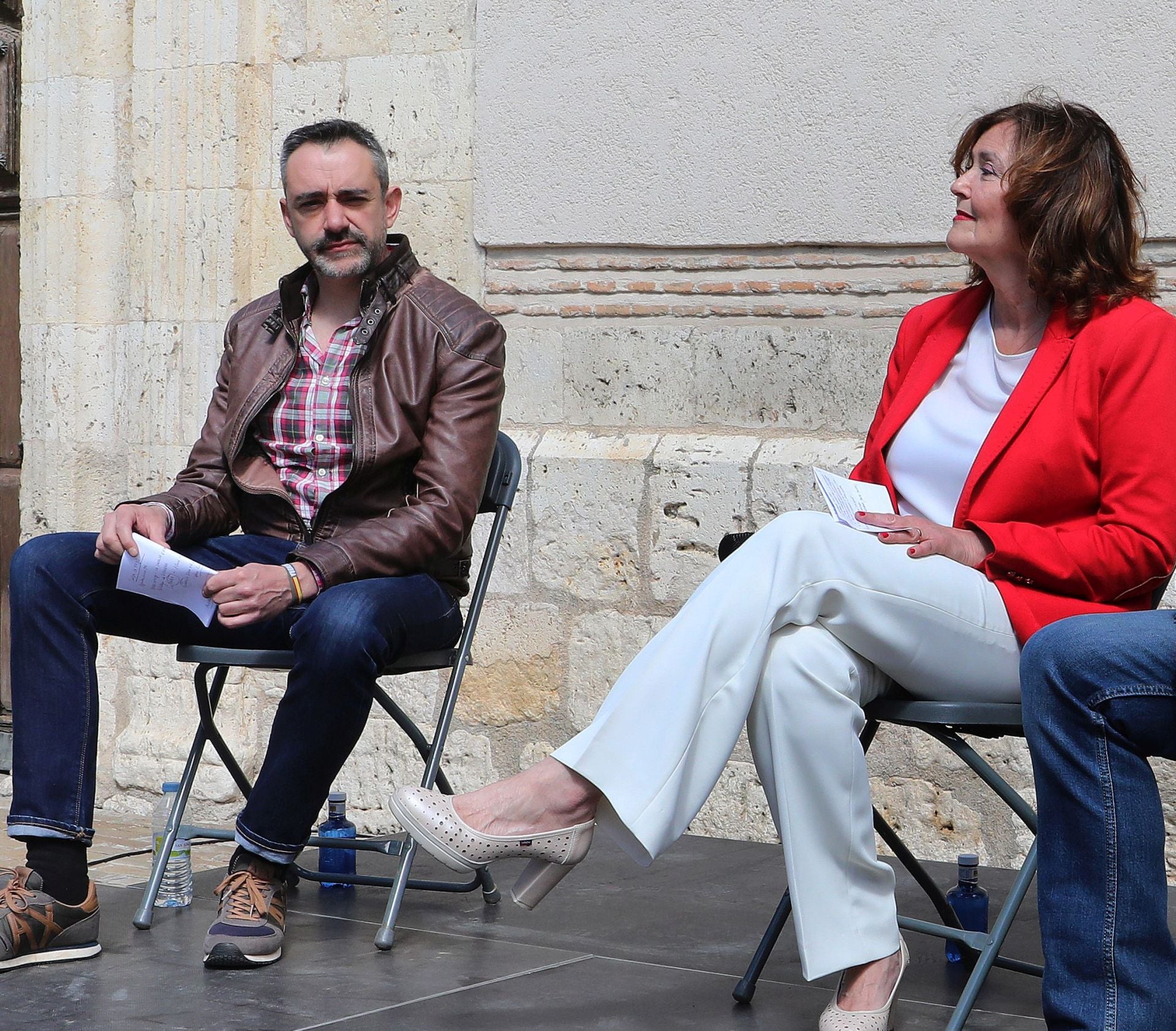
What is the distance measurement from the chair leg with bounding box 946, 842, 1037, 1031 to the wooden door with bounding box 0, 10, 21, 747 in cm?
395

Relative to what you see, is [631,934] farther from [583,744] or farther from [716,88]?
[716,88]

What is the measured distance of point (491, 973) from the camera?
3.08 metres

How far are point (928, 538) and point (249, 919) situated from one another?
1435 mm

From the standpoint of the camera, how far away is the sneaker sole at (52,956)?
3055 millimetres

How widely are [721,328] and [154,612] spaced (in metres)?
1.88

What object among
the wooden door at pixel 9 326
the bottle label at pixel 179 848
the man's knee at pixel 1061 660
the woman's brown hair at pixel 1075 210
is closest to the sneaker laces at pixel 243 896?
the bottle label at pixel 179 848

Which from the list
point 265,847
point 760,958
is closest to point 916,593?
point 760,958

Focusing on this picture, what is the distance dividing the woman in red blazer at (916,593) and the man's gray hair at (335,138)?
4.30 feet

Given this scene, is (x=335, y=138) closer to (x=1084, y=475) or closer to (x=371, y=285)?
(x=371, y=285)

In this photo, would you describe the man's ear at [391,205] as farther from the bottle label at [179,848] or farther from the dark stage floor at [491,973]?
the dark stage floor at [491,973]

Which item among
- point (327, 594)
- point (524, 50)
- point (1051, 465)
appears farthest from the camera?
point (524, 50)

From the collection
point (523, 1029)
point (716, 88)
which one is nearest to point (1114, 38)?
point (716, 88)

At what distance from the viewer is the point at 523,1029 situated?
2723mm

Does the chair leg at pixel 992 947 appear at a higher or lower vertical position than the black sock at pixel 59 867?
higher
